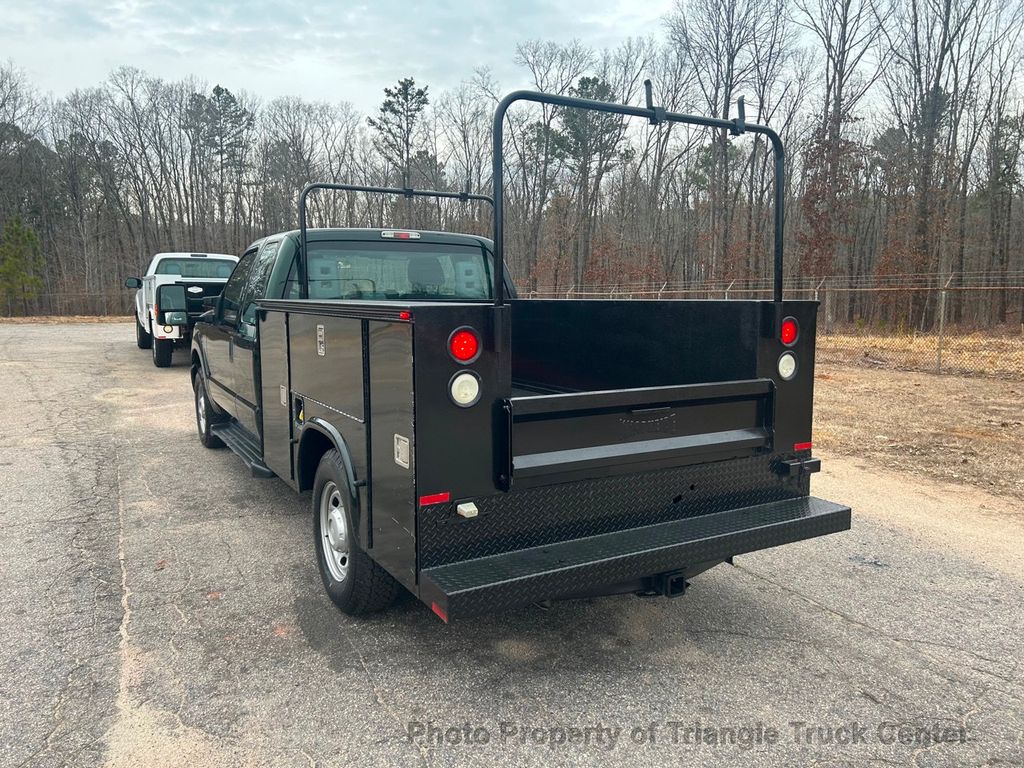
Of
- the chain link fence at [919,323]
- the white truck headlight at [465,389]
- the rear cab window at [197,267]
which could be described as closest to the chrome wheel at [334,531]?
the white truck headlight at [465,389]

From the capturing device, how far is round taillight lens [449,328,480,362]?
2.84 m

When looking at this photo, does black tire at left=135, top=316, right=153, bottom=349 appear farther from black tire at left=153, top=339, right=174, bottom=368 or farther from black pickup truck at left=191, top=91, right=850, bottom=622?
black pickup truck at left=191, top=91, right=850, bottom=622

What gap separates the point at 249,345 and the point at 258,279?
2.07 feet

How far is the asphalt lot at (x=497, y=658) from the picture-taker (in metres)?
2.72

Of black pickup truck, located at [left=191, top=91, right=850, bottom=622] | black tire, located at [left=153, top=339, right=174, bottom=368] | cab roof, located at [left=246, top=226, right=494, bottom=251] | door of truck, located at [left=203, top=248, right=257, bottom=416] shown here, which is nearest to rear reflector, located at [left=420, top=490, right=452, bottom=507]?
black pickup truck, located at [left=191, top=91, right=850, bottom=622]

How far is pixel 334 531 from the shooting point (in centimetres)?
384

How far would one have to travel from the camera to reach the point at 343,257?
5.50 metres

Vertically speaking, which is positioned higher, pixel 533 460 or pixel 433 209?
pixel 433 209

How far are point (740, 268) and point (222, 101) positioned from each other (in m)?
35.4

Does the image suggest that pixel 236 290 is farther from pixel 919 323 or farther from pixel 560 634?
pixel 919 323

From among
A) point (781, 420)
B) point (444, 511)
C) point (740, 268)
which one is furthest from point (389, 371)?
point (740, 268)

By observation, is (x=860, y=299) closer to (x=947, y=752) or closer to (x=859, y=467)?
(x=859, y=467)

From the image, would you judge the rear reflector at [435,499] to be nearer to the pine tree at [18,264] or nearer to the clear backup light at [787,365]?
the clear backup light at [787,365]

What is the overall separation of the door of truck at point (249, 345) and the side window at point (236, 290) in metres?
0.19
